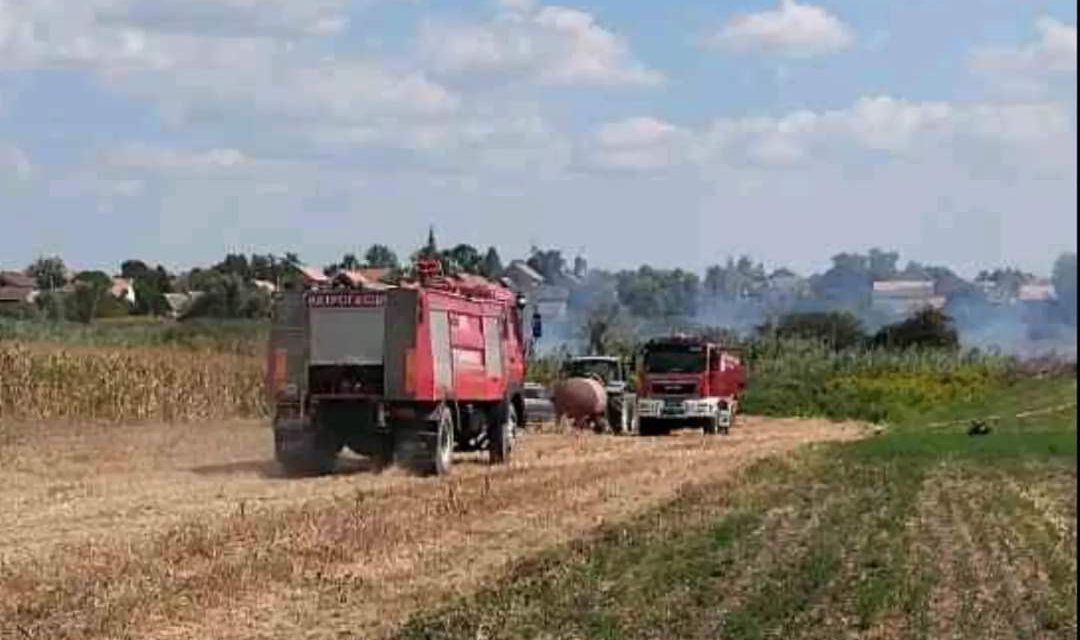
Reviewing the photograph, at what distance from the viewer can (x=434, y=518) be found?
769 inches

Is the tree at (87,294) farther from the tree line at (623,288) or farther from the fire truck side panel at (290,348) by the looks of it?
the fire truck side panel at (290,348)

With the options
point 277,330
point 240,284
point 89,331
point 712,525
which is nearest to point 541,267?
point 240,284

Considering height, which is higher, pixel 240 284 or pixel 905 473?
pixel 240 284

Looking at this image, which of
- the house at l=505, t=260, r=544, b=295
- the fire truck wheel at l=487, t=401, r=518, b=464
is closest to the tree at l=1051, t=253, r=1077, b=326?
the fire truck wheel at l=487, t=401, r=518, b=464

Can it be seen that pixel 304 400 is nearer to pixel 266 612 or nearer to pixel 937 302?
pixel 266 612

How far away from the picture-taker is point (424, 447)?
26.7 meters

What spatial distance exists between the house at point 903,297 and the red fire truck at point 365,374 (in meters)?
69.4

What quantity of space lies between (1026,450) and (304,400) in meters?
16.0

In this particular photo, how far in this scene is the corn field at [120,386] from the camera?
3794cm

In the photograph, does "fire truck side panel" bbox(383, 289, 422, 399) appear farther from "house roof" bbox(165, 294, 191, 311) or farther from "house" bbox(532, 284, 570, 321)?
"house roof" bbox(165, 294, 191, 311)

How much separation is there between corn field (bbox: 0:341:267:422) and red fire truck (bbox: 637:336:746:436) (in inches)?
411

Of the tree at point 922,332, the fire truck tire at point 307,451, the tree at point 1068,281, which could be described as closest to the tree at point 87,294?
the tree at point 922,332

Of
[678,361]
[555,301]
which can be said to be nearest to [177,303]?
[555,301]

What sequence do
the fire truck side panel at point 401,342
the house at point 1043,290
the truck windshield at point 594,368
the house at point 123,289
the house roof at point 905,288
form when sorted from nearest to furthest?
1. the house at point 1043,290
2. the fire truck side panel at point 401,342
3. the truck windshield at point 594,368
4. the house at point 123,289
5. the house roof at point 905,288
